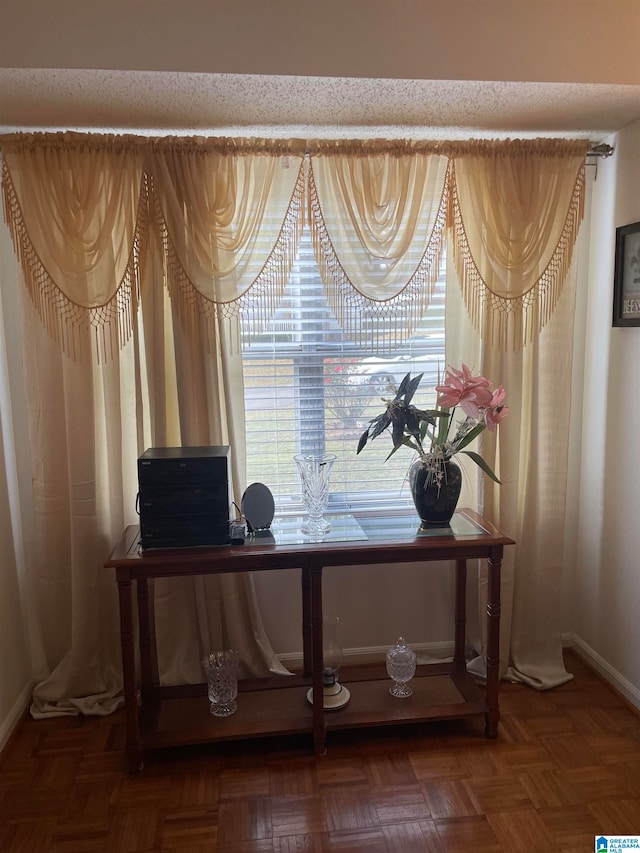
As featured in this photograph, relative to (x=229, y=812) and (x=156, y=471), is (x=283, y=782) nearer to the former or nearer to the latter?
(x=229, y=812)

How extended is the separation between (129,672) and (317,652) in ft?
2.06

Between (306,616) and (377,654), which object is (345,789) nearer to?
(306,616)

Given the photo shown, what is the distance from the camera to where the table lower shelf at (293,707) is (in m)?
2.27

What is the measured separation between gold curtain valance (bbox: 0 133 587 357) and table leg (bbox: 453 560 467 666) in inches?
37.4

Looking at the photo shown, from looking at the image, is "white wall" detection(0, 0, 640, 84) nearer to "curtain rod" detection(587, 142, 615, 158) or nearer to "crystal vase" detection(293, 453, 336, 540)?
"curtain rod" detection(587, 142, 615, 158)

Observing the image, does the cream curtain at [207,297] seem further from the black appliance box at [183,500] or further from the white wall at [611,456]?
the black appliance box at [183,500]

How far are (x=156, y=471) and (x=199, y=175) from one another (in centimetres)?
109

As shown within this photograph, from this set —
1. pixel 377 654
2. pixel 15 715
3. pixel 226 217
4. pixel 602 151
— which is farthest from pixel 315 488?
pixel 602 151

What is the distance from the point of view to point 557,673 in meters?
2.69

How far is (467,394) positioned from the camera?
2246 mm

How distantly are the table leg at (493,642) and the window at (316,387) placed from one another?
0.63 meters

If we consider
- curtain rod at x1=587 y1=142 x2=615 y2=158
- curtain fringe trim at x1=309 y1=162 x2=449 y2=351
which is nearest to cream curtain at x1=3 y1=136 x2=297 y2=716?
curtain fringe trim at x1=309 y1=162 x2=449 y2=351

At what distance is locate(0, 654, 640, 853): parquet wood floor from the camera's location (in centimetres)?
190

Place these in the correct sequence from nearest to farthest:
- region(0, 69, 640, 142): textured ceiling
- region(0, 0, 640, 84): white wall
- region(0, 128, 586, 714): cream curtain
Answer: region(0, 0, 640, 84): white wall, region(0, 69, 640, 142): textured ceiling, region(0, 128, 586, 714): cream curtain
